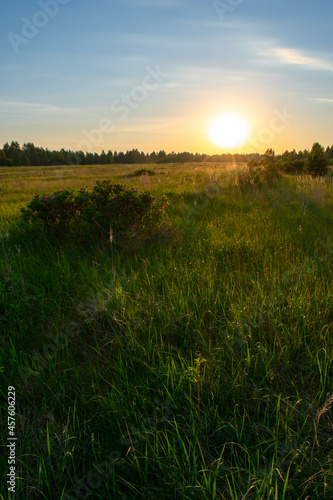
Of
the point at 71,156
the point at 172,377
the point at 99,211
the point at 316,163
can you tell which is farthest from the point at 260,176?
the point at 71,156

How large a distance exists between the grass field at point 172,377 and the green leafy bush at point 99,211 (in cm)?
105

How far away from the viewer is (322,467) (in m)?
1.28

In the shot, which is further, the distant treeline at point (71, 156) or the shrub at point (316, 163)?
the distant treeline at point (71, 156)

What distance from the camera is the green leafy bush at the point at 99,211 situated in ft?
14.8

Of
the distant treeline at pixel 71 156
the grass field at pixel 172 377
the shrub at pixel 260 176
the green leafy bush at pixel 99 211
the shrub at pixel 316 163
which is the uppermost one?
the distant treeline at pixel 71 156

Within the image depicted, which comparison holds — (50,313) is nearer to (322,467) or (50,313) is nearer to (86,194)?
(322,467)

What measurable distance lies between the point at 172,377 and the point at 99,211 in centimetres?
339

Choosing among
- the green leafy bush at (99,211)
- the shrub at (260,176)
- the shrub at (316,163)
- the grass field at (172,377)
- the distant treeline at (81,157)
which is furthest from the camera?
the distant treeline at (81,157)

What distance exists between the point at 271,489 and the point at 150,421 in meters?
0.63

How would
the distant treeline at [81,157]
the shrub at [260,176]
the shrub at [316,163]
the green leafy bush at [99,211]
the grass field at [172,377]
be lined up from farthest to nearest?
1. the distant treeline at [81,157]
2. the shrub at [316,163]
3. the shrub at [260,176]
4. the green leafy bush at [99,211]
5. the grass field at [172,377]

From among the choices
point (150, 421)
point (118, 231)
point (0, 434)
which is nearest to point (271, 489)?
point (150, 421)

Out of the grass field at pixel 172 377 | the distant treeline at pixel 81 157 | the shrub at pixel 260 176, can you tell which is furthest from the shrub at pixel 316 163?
the distant treeline at pixel 81 157

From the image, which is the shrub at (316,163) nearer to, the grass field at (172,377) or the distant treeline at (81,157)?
the grass field at (172,377)

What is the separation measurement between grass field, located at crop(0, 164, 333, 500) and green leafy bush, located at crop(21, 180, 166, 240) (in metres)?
1.05
